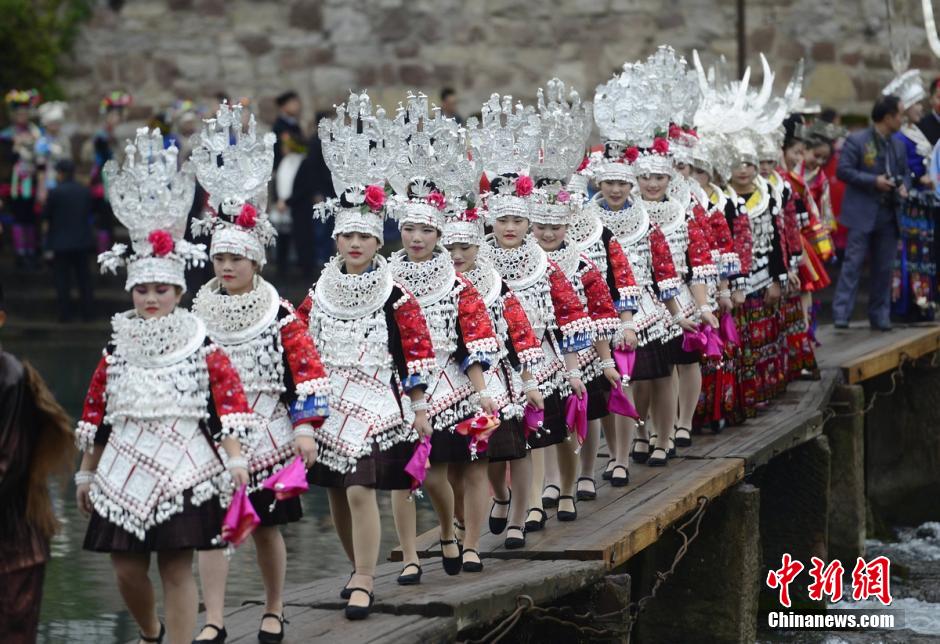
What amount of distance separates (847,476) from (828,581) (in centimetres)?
140

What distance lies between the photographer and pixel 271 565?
6.93m

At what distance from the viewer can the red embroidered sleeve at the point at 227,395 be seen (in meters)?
6.51

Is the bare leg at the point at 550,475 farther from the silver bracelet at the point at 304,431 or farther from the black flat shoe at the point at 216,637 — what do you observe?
the black flat shoe at the point at 216,637

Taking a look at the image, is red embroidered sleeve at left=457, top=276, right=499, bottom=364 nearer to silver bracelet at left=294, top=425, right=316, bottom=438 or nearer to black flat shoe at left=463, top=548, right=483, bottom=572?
black flat shoe at left=463, top=548, right=483, bottom=572

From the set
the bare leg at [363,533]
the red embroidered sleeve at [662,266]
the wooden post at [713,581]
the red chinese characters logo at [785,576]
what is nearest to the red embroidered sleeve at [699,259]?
the red embroidered sleeve at [662,266]

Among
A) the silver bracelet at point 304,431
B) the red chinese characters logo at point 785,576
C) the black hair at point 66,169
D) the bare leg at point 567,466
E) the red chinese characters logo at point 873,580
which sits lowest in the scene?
the red chinese characters logo at point 873,580

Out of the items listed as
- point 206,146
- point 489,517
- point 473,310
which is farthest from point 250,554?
point 206,146

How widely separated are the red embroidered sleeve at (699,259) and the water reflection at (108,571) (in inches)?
94.2

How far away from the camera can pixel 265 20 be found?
22.8 metres

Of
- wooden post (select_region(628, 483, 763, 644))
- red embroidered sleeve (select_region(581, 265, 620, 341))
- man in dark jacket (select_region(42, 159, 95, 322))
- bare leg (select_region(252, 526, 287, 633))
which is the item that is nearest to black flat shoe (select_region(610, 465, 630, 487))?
wooden post (select_region(628, 483, 763, 644))

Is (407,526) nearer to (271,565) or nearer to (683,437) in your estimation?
(271,565)

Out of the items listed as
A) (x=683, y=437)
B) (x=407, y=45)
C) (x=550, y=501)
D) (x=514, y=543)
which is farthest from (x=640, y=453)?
(x=407, y=45)

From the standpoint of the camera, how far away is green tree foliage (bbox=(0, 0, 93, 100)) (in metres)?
22.3

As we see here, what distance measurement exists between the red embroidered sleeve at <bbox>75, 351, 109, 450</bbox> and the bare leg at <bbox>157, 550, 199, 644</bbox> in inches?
18.8
